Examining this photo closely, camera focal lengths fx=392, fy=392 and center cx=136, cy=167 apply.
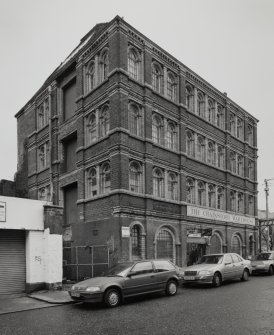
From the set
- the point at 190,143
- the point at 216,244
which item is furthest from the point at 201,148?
the point at 216,244

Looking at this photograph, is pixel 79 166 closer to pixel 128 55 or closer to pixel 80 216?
pixel 80 216

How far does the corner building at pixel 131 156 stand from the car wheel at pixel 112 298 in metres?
6.93

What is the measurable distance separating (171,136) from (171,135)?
65 mm

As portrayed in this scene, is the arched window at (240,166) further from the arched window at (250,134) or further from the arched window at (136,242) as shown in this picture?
the arched window at (136,242)

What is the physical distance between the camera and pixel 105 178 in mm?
21875

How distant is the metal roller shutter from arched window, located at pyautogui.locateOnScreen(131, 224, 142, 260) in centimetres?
643

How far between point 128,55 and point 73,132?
6.09m

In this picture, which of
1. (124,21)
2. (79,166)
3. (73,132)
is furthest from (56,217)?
(124,21)

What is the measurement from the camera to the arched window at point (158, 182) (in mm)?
23438

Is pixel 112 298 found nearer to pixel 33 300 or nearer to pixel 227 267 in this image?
pixel 33 300

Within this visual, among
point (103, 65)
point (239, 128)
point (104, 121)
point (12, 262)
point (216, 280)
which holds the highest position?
point (103, 65)

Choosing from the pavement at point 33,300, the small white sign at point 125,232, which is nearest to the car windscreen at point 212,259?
the small white sign at point 125,232

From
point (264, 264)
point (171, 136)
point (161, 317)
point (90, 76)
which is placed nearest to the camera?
point (161, 317)

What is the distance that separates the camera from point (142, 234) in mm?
21219
